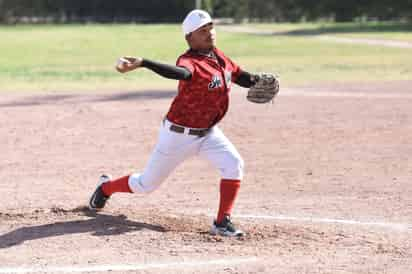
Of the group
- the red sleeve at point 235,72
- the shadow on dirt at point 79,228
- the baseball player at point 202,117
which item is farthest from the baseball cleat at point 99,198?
the red sleeve at point 235,72

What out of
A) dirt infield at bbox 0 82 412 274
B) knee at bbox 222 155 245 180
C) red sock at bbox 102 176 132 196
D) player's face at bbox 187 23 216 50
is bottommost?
dirt infield at bbox 0 82 412 274

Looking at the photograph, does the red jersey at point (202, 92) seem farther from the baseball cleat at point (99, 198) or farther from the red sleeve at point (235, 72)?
the baseball cleat at point (99, 198)

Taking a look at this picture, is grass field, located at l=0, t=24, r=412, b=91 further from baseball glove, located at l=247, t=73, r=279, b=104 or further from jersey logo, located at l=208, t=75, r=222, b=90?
jersey logo, located at l=208, t=75, r=222, b=90

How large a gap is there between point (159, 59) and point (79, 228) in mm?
26044

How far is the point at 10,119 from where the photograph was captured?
669 inches

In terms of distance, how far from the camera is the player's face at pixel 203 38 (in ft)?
25.8

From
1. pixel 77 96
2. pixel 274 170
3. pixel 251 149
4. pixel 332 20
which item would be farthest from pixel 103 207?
pixel 332 20

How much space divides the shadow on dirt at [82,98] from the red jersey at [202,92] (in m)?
11.7

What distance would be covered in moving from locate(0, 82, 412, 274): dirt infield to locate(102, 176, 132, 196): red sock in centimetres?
24

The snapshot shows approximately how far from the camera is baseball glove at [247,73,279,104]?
8656 millimetres

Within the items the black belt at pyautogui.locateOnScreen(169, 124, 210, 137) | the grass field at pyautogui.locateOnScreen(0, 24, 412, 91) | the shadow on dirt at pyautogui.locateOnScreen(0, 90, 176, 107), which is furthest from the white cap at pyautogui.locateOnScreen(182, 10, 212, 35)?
the grass field at pyautogui.locateOnScreen(0, 24, 412, 91)

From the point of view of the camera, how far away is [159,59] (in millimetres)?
34281

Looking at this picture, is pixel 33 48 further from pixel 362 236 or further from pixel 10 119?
pixel 362 236

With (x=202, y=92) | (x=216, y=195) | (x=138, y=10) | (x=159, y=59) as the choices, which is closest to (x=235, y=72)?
(x=202, y=92)
